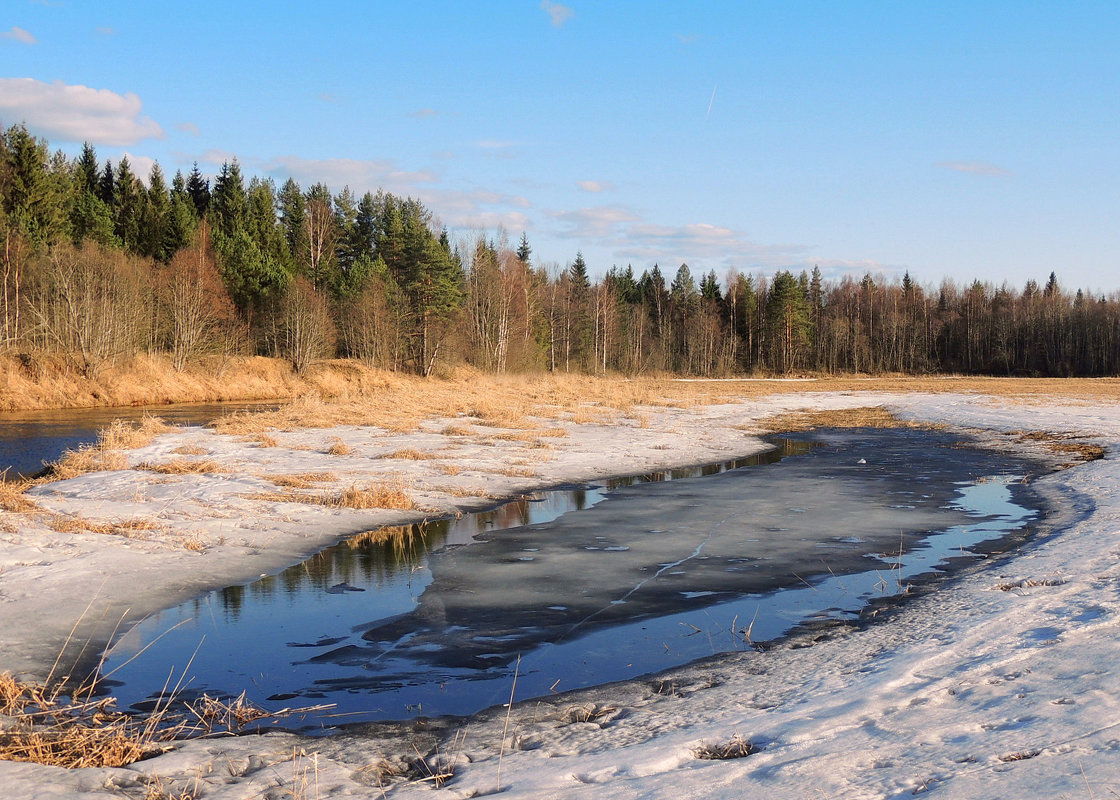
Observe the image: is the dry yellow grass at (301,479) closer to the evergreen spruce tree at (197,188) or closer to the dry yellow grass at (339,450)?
the dry yellow grass at (339,450)

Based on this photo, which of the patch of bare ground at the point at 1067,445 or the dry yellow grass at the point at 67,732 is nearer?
the dry yellow grass at the point at 67,732

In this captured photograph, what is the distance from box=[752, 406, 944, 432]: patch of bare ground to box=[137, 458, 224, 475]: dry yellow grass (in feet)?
61.9

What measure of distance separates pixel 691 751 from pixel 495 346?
59.5 m

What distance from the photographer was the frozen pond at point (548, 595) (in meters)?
6.75

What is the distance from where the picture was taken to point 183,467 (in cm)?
1661

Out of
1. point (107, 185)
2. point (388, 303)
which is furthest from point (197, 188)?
point (388, 303)

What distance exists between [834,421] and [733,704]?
27.9m

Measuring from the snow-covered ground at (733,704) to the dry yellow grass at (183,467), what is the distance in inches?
156

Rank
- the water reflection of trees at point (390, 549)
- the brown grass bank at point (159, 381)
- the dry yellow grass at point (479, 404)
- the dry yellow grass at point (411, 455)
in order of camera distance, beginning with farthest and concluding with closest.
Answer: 1. the brown grass bank at point (159, 381)
2. the dry yellow grass at point (479, 404)
3. the dry yellow grass at point (411, 455)
4. the water reflection of trees at point (390, 549)

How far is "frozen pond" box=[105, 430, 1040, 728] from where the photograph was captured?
6.75 meters

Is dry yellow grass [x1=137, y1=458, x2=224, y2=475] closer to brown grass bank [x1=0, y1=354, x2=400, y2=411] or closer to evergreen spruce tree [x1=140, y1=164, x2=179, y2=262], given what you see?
brown grass bank [x1=0, y1=354, x2=400, y2=411]

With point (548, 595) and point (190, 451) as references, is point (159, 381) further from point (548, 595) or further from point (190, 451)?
point (548, 595)

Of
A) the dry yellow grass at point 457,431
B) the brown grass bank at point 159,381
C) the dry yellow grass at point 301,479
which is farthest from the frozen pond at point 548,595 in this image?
the brown grass bank at point 159,381

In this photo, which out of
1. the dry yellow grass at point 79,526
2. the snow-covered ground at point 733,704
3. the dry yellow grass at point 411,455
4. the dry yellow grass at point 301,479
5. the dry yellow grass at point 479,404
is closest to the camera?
the snow-covered ground at point 733,704
